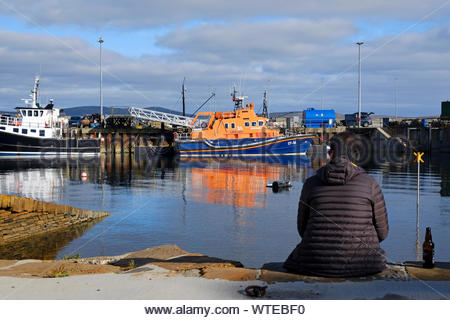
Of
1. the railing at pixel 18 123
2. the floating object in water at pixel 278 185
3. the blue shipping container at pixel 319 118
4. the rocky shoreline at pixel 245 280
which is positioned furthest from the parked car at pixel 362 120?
the rocky shoreline at pixel 245 280

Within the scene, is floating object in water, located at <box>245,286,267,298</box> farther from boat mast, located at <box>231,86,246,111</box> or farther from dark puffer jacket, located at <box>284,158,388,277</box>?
boat mast, located at <box>231,86,246,111</box>

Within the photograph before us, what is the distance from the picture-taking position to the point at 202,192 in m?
28.4

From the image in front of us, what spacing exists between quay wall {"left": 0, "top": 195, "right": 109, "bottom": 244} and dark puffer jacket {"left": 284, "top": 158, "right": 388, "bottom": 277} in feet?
36.3

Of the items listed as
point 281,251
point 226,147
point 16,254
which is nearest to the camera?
point 16,254

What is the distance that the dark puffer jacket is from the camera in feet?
19.7

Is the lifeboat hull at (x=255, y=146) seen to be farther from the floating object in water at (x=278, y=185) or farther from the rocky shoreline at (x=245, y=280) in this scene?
the rocky shoreline at (x=245, y=280)

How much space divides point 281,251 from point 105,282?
27.4 ft

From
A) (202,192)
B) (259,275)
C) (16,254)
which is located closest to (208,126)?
(202,192)

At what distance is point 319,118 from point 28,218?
72350 mm

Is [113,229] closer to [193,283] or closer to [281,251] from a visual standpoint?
[281,251]

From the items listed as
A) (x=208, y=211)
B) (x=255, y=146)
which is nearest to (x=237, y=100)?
(x=255, y=146)

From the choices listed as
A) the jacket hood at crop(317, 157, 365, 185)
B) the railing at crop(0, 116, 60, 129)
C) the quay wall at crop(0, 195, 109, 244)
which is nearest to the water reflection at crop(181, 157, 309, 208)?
the quay wall at crop(0, 195, 109, 244)
